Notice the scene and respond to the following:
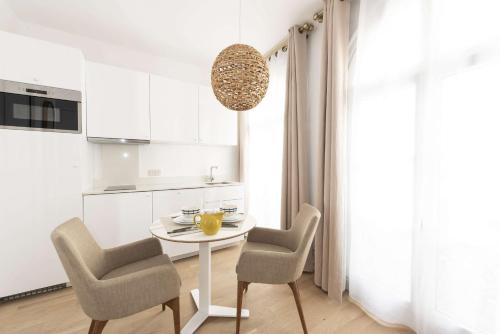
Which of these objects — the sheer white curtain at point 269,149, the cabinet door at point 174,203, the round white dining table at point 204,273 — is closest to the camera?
the round white dining table at point 204,273

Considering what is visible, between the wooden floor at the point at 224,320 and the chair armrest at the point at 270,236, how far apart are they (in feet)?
1.70

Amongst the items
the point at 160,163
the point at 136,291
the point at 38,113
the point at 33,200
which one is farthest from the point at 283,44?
the point at 33,200

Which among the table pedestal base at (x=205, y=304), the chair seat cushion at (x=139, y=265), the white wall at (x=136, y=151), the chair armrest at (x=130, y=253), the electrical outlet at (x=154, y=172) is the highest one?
the white wall at (x=136, y=151)

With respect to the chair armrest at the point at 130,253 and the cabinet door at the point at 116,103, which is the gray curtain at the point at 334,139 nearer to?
the chair armrest at the point at 130,253

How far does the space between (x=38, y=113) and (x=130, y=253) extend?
5.05 ft

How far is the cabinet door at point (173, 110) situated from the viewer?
2654 millimetres

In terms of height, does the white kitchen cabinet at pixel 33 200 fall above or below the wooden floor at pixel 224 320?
above

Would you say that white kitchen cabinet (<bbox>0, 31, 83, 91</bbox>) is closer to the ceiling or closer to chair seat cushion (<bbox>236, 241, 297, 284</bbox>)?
the ceiling

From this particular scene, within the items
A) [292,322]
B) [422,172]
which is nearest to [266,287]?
[292,322]

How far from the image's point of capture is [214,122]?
311 cm

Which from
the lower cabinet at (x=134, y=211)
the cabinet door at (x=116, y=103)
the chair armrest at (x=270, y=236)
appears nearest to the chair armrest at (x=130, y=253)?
the lower cabinet at (x=134, y=211)

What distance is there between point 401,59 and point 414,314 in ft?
5.92

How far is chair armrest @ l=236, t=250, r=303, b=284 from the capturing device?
141cm

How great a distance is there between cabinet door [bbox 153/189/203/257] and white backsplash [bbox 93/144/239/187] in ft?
1.92
